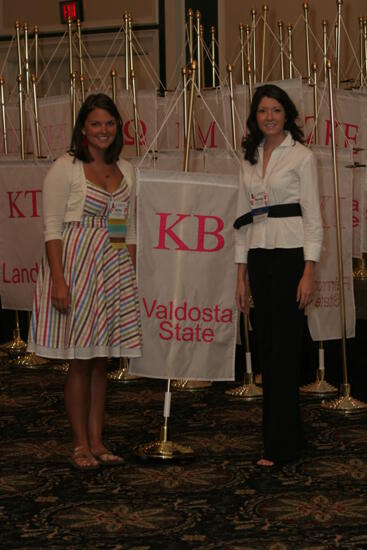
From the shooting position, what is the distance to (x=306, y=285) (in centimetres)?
359

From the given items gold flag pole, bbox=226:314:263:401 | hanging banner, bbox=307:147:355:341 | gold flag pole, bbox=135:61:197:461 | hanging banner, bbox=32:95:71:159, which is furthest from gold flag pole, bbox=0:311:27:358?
gold flag pole, bbox=135:61:197:461

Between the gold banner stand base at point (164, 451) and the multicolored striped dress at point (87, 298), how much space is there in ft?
1.11

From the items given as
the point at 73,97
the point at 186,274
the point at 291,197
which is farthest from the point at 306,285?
the point at 73,97

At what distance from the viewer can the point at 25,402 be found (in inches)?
192

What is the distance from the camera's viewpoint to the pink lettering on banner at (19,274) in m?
5.35

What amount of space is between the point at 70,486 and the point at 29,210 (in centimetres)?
216

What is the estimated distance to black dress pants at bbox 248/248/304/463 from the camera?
11.9ft

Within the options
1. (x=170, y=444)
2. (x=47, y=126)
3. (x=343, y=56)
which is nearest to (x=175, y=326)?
(x=170, y=444)

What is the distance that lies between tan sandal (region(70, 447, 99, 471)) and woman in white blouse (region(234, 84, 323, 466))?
0.57 meters

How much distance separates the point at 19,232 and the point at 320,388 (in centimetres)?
165

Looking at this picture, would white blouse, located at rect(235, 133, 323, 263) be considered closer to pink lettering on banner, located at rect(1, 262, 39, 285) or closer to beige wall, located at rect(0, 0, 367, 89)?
pink lettering on banner, located at rect(1, 262, 39, 285)

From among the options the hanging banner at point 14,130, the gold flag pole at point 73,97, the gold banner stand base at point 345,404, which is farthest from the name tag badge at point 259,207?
the hanging banner at point 14,130

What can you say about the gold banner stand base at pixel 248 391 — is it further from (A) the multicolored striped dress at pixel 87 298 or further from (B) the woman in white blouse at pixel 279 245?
(A) the multicolored striped dress at pixel 87 298

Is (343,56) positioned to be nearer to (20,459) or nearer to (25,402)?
(25,402)
